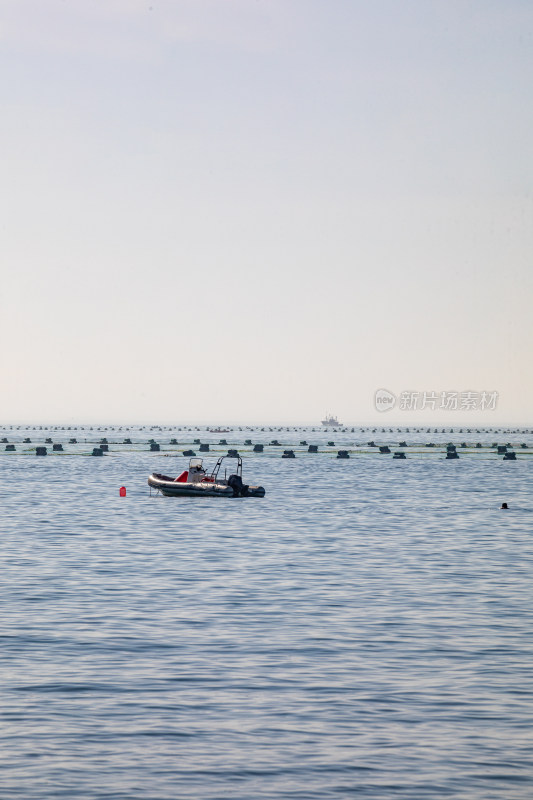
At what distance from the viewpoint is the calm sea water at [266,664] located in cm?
1438

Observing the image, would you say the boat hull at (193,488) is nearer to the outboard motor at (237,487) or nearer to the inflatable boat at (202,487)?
the inflatable boat at (202,487)

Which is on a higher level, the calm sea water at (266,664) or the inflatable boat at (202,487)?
the inflatable boat at (202,487)

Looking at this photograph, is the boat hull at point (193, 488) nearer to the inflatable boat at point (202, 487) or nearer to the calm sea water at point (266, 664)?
the inflatable boat at point (202, 487)

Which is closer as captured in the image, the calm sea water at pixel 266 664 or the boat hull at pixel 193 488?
the calm sea water at pixel 266 664

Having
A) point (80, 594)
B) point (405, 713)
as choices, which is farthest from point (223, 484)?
point (405, 713)

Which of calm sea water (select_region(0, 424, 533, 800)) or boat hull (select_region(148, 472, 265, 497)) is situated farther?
boat hull (select_region(148, 472, 265, 497))

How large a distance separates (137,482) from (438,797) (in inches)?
3009

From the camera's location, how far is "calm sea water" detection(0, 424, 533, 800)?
14383 millimetres

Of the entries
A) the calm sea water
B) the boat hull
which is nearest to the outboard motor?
the boat hull

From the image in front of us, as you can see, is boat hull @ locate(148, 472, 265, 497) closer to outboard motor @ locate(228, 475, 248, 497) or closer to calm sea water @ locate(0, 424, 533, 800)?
outboard motor @ locate(228, 475, 248, 497)

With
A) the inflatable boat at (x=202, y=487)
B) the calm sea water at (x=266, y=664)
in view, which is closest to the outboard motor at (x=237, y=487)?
the inflatable boat at (x=202, y=487)

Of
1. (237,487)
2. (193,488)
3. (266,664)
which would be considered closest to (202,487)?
(193,488)

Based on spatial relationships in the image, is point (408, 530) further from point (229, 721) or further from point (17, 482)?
point (17, 482)

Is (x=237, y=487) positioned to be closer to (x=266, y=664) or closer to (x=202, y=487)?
(x=202, y=487)
